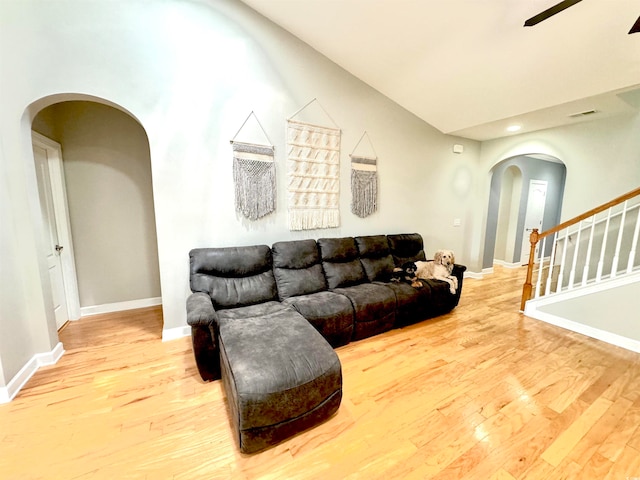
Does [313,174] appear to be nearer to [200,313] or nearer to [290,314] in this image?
[290,314]

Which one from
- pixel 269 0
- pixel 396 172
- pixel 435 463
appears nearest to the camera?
pixel 435 463

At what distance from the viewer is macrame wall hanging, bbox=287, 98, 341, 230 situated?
307 cm

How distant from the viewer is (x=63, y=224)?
2883 millimetres

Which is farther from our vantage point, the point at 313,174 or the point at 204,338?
the point at 313,174

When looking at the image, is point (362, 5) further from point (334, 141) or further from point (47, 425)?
point (47, 425)

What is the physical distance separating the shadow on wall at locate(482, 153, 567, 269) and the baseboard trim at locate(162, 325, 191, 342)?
17.0 ft

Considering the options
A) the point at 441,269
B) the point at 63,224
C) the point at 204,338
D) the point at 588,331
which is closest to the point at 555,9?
the point at 441,269

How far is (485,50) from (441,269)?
233 centimetres

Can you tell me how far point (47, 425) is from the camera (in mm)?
1630

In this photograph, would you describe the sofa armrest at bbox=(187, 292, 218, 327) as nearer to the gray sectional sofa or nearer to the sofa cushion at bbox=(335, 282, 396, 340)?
the gray sectional sofa

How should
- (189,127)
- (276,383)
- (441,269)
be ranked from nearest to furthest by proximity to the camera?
(276,383) < (189,127) < (441,269)

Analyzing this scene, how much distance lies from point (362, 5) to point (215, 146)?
187 centimetres

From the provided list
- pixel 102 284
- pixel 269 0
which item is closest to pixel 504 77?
pixel 269 0

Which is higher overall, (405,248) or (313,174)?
(313,174)
